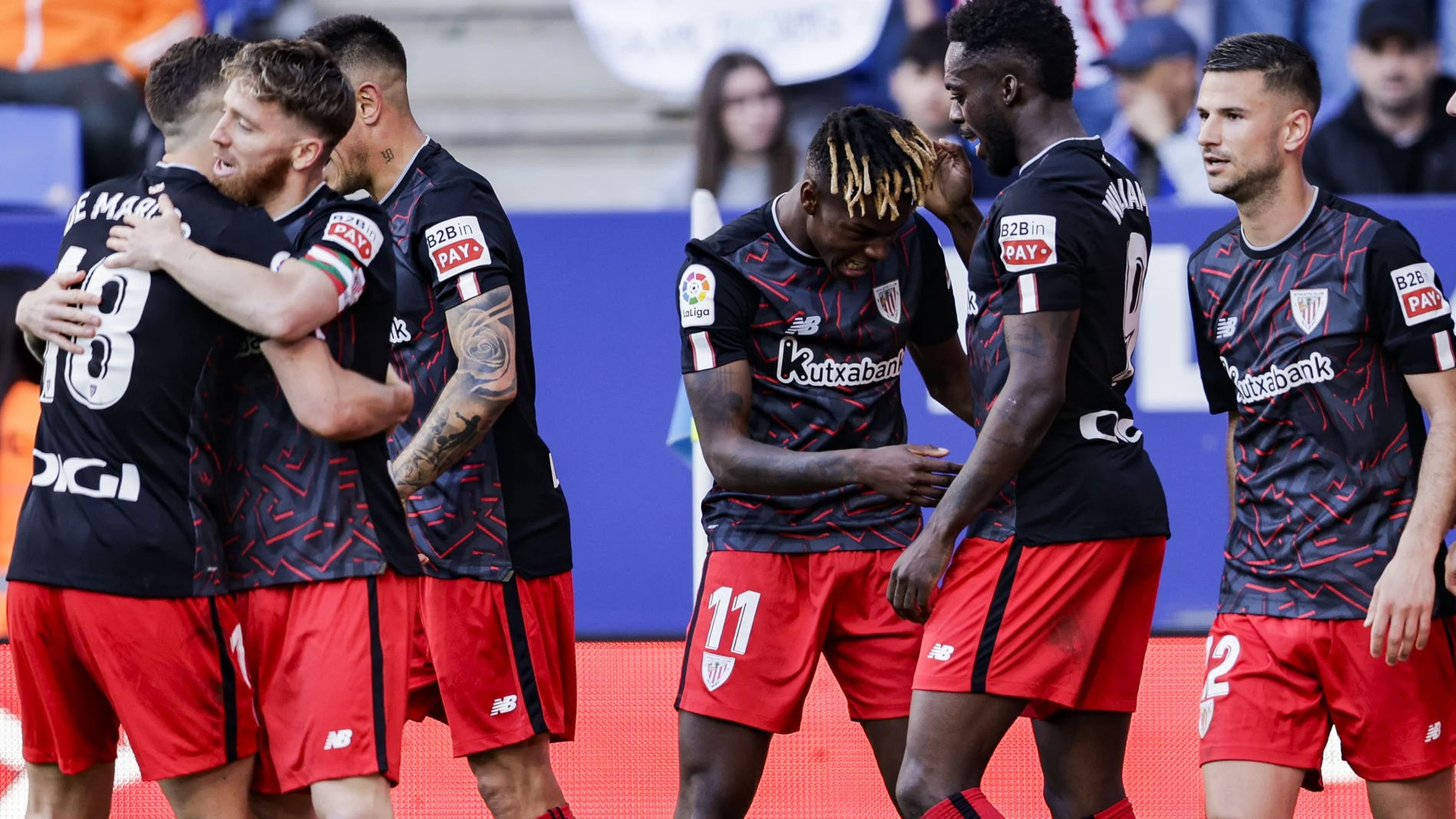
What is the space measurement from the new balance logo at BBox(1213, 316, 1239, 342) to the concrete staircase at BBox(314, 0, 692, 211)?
5893mm

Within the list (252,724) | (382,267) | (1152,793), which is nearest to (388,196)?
(382,267)

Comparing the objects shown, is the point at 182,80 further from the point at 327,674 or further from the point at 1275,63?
the point at 1275,63

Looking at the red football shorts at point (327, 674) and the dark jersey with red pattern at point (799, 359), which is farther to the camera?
the dark jersey with red pattern at point (799, 359)

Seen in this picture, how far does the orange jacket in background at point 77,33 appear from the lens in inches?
343

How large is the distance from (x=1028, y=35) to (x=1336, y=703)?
1711 mm

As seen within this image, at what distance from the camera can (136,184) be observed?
3799mm

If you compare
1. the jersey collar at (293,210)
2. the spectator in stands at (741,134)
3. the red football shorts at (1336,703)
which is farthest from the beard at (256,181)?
the spectator in stands at (741,134)

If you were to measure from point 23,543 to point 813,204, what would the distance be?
1.97m

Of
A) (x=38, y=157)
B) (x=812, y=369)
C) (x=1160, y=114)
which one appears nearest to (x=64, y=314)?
A: (x=812, y=369)

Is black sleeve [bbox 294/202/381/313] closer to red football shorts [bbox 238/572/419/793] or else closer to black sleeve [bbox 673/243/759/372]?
red football shorts [bbox 238/572/419/793]

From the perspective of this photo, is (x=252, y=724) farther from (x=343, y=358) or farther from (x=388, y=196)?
(x=388, y=196)

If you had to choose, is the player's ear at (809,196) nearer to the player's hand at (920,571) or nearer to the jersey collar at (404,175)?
the player's hand at (920,571)

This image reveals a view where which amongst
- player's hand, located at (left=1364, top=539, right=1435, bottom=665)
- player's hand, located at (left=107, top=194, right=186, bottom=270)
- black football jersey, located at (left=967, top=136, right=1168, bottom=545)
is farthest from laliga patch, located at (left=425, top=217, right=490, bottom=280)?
player's hand, located at (left=1364, top=539, right=1435, bottom=665)

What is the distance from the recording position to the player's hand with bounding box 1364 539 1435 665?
3.89m
